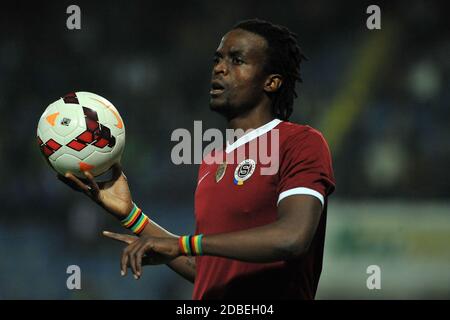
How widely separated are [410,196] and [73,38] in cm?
455

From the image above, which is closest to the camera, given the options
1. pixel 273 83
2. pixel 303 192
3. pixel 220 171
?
pixel 303 192

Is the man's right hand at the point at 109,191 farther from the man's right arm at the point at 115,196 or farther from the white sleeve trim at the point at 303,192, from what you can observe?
the white sleeve trim at the point at 303,192

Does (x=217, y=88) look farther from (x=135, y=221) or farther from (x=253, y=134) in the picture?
(x=135, y=221)

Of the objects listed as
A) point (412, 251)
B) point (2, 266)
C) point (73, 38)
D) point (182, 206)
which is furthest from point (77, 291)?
point (412, 251)

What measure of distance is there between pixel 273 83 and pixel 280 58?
0.15m

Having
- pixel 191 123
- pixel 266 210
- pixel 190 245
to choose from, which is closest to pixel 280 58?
pixel 266 210

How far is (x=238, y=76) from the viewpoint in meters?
3.63

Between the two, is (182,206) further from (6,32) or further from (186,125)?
(6,32)

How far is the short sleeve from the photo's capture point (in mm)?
2969

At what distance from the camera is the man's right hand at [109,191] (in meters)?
3.67

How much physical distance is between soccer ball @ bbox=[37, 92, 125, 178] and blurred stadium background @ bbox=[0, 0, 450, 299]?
427cm

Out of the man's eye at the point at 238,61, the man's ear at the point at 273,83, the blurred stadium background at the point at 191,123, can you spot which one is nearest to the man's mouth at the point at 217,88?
the man's eye at the point at 238,61

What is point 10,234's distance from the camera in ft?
26.8

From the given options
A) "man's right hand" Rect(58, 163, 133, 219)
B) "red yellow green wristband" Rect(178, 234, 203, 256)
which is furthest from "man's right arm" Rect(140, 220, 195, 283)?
"red yellow green wristband" Rect(178, 234, 203, 256)
